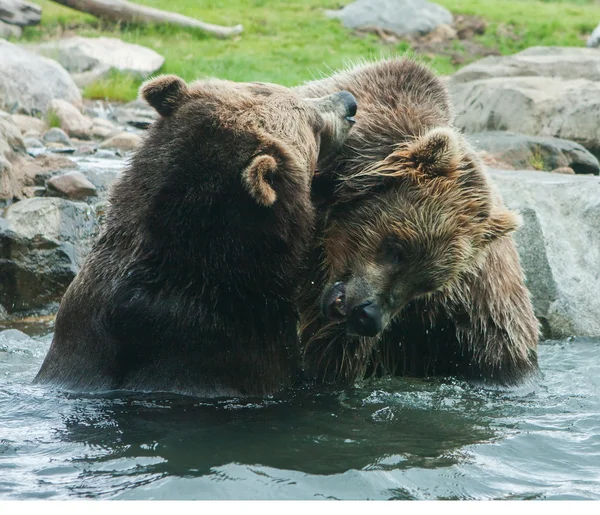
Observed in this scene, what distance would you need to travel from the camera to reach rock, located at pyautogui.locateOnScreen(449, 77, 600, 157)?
14.4 metres

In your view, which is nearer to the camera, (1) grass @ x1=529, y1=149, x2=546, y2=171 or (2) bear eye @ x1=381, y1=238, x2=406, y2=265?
(2) bear eye @ x1=381, y1=238, x2=406, y2=265

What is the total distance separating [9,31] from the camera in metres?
24.4

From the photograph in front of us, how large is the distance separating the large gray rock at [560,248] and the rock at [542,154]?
390 centimetres

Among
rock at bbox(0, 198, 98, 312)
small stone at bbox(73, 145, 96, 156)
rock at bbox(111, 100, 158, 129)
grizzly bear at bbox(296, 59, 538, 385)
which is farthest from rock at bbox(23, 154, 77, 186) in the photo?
rock at bbox(111, 100, 158, 129)

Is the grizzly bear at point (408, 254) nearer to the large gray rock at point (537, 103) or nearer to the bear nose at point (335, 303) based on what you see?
the bear nose at point (335, 303)

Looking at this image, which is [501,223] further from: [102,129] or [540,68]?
[540,68]

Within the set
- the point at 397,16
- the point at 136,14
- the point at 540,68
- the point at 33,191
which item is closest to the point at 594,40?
the point at 397,16

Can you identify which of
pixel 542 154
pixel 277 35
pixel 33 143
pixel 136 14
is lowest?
pixel 542 154

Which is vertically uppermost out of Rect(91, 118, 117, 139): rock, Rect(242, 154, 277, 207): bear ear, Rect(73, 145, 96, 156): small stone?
Rect(91, 118, 117, 139): rock

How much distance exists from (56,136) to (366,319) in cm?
1007

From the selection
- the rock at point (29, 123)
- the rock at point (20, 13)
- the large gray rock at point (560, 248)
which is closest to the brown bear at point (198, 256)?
the large gray rock at point (560, 248)

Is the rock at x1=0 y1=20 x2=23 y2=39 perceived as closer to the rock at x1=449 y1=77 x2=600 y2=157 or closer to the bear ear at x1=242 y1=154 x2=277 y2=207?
the rock at x1=449 y1=77 x2=600 y2=157

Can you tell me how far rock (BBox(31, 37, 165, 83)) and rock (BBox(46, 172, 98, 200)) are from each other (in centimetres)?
1155

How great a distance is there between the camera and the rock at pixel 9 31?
24.2 m
